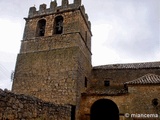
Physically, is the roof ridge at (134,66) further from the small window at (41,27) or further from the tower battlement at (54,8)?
the small window at (41,27)

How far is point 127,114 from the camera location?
11289 mm

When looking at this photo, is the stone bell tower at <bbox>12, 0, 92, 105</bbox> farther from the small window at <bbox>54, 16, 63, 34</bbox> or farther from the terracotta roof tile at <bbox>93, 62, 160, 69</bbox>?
the terracotta roof tile at <bbox>93, 62, 160, 69</bbox>

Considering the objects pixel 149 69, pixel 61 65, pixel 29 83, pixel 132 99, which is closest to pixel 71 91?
pixel 61 65

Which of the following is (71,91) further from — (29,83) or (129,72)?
(129,72)

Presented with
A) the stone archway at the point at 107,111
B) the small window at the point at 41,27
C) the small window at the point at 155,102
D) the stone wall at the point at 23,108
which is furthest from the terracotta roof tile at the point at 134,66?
the stone wall at the point at 23,108

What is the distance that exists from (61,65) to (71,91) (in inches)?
78.2

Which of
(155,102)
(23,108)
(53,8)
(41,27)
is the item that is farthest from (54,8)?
(23,108)

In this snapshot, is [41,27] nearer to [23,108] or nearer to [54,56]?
[54,56]

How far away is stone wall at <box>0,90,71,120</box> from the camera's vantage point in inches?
181

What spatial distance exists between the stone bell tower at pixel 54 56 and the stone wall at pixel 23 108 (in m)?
3.94

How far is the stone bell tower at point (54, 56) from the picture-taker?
11414 mm

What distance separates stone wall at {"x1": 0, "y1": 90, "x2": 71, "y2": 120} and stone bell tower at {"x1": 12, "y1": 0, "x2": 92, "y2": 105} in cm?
394

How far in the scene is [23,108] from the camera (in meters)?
5.28

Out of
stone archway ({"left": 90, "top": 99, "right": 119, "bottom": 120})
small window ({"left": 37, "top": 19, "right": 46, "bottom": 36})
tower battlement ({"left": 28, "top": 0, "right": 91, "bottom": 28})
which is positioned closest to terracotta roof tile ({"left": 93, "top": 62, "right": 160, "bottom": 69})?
stone archway ({"left": 90, "top": 99, "right": 119, "bottom": 120})
